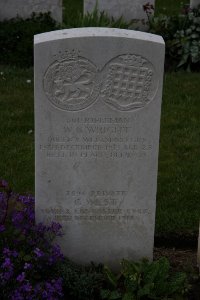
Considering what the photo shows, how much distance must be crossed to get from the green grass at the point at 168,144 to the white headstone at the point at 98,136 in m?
0.84

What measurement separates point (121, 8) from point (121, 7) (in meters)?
0.02

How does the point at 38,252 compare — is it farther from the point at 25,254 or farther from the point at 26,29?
the point at 26,29

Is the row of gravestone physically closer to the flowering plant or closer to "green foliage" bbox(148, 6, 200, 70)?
"green foliage" bbox(148, 6, 200, 70)

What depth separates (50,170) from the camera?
454cm

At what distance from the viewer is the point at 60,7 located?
11.0m

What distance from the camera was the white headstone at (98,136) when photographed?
4.32 metres

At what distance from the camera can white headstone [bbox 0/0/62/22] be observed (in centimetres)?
1091

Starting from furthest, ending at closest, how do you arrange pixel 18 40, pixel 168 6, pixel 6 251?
pixel 168 6 < pixel 18 40 < pixel 6 251

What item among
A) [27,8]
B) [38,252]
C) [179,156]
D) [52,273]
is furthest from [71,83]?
[27,8]

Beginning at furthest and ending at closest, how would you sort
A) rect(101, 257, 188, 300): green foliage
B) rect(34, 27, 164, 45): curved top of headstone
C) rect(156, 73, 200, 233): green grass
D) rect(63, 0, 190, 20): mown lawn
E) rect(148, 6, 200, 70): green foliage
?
rect(63, 0, 190, 20): mown lawn → rect(148, 6, 200, 70): green foliage → rect(156, 73, 200, 233): green grass → rect(101, 257, 188, 300): green foliage → rect(34, 27, 164, 45): curved top of headstone

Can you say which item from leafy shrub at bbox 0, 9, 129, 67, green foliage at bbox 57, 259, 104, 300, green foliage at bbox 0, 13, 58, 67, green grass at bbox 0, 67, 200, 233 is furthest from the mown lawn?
green foliage at bbox 57, 259, 104, 300

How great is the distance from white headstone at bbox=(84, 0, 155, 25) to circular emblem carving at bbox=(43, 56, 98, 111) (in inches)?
274

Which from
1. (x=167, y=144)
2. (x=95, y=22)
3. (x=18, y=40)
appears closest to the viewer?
(x=167, y=144)

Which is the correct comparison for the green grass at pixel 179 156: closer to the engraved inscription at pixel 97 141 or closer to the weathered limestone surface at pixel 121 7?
the engraved inscription at pixel 97 141
